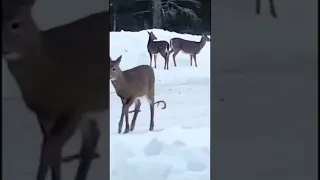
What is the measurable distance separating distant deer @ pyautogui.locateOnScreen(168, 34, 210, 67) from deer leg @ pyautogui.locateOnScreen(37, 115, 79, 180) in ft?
14.5

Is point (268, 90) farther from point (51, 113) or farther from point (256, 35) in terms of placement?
point (51, 113)

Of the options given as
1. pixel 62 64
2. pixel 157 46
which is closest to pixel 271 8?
pixel 62 64

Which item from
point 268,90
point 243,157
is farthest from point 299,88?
point 243,157

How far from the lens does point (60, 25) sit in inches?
37.6

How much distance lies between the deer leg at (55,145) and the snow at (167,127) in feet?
5.23

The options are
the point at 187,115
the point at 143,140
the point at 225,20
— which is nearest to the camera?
the point at 225,20

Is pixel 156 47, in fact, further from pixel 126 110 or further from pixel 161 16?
pixel 126 110

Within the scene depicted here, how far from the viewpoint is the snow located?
9.21ft

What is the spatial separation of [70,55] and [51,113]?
0.11 m

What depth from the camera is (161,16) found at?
201 inches

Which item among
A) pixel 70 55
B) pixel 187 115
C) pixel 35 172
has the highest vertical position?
pixel 70 55

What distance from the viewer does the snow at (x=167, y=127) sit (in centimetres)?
281

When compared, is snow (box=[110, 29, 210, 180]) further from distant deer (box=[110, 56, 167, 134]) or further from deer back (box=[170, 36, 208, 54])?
distant deer (box=[110, 56, 167, 134])

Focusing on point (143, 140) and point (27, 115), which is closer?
point (27, 115)
